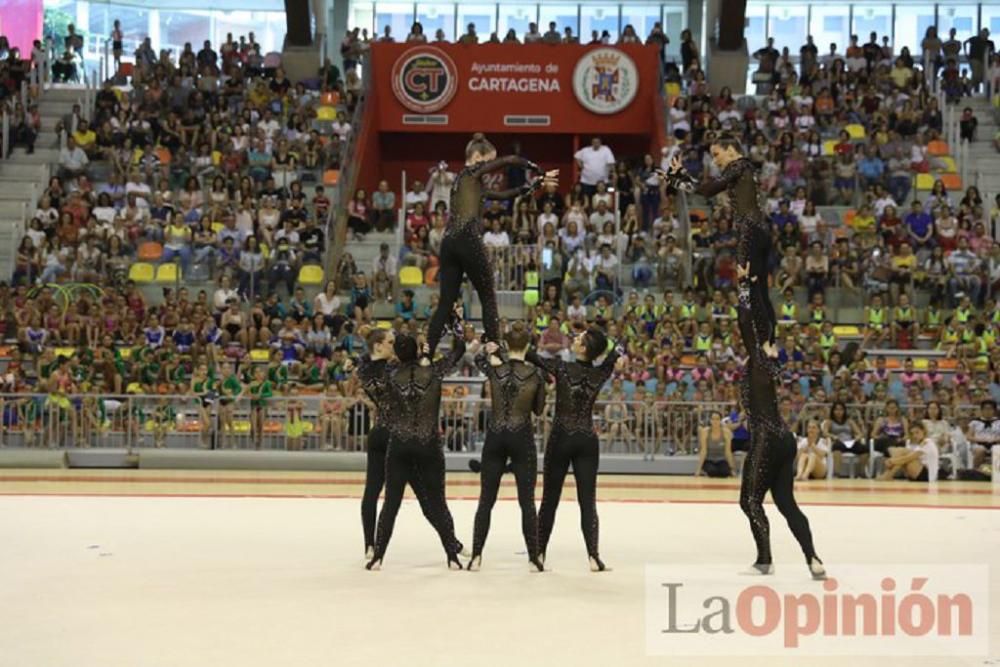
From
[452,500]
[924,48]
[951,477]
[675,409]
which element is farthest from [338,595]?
[924,48]

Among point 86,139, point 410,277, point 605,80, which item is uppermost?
point 605,80

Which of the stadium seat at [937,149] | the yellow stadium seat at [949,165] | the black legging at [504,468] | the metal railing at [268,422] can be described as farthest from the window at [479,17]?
the black legging at [504,468]

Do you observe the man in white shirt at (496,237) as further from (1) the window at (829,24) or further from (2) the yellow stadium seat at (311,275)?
(1) the window at (829,24)

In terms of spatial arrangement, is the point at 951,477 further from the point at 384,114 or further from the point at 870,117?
the point at 384,114

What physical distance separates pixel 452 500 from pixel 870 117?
1683 cm

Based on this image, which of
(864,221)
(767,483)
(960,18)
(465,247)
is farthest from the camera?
(960,18)

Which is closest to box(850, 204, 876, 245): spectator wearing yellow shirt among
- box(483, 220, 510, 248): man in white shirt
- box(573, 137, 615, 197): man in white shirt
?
box(573, 137, 615, 197): man in white shirt

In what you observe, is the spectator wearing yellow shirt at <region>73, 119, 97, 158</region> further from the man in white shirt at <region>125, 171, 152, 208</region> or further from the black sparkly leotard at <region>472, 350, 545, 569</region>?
the black sparkly leotard at <region>472, 350, 545, 569</region>

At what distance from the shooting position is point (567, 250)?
77.2 feet

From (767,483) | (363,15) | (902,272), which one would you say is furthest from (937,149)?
(767,483)

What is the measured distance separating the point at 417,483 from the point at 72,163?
19.0 m

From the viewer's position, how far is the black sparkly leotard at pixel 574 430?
10.1m

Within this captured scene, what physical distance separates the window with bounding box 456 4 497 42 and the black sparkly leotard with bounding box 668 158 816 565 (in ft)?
86.1

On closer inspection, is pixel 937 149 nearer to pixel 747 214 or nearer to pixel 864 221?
pixel 864 221
